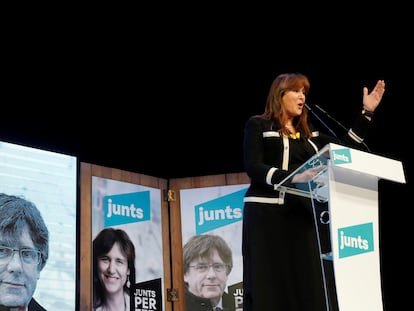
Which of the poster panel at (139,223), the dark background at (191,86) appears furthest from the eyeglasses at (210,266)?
the dark background at (191,86)

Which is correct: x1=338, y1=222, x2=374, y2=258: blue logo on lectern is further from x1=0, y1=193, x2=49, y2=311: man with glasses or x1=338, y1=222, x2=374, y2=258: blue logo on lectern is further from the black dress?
x1=0, y1=193, x2=49, y2=311: man with glasses

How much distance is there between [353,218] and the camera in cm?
231

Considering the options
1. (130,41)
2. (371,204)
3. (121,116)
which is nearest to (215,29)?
(130,41)

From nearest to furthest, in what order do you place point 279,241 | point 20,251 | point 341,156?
point 341,156 < point 279,241 < point 20,251

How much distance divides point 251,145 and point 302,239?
45cm

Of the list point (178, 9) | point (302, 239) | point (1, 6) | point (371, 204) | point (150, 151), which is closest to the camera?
point (371, 204)

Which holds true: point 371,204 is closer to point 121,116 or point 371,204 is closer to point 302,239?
point 302,239

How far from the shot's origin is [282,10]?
5.00 metres

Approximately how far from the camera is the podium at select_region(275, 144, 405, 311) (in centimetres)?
225

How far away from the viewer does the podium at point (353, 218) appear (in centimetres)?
225

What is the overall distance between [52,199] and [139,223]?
2.59 ft

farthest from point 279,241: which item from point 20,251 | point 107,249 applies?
point 107,249

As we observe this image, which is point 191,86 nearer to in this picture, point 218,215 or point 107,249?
point 218,215

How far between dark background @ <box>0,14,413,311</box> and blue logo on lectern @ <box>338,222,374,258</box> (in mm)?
2630
